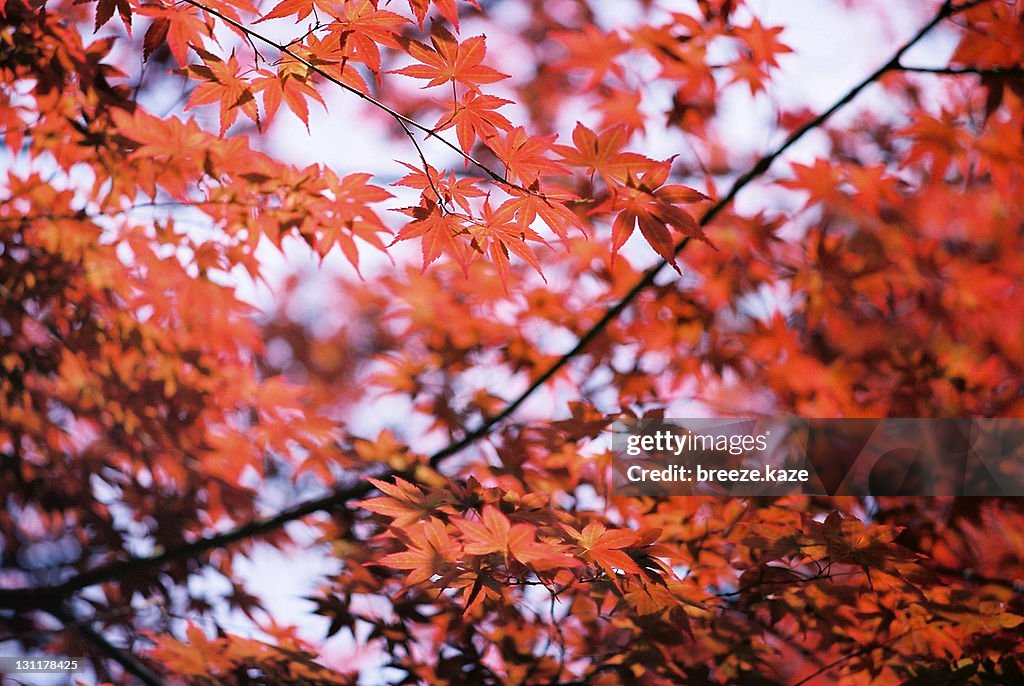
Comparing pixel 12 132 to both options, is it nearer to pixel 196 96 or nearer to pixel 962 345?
pixel 196 96

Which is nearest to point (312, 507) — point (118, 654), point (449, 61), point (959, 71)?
point (118, 654)

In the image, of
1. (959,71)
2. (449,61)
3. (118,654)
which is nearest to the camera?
(449,61)

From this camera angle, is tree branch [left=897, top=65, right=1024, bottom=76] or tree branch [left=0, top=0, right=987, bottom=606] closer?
tree branch [left=897, top=65, right=1024, bottom=76]

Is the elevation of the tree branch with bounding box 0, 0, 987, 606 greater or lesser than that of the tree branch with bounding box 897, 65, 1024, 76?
lesser

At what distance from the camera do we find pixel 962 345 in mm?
2723

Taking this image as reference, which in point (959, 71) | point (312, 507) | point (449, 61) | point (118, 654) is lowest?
point (118, 654)

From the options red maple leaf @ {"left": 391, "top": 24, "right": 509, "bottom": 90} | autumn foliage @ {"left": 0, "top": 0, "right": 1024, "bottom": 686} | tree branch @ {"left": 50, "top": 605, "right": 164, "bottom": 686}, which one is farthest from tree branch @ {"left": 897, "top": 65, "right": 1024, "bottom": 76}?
tree branch @ {"left": 50, "top": 605, "right": 164, "bottom": 686}

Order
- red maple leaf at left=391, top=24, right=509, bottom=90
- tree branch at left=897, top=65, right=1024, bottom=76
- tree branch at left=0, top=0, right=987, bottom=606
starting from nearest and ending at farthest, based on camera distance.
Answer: red maple leaf at left=391, top=24, right=509, bottom=90, tree branch at left=897, top=65, right=1024, bottom=76, tree branch at left=0, top=0, right=987, bottom=606

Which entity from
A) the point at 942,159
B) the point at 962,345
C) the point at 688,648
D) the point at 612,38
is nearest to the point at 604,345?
the point at 688,648

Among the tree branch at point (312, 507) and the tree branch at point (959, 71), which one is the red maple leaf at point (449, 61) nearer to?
the tree branch at point (312, 507)

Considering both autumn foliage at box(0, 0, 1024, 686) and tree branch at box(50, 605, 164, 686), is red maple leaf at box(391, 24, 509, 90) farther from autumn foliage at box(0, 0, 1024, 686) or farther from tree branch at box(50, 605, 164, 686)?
tree branch at box(50, 605, 164, 686)

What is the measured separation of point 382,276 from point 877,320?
220 cm

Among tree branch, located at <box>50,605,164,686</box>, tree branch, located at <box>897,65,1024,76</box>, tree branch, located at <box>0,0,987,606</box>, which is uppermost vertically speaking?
tree branch, located at <box>897,65,1024,76</box>

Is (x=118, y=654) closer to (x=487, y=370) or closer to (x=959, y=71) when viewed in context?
(x=487, y=370)
